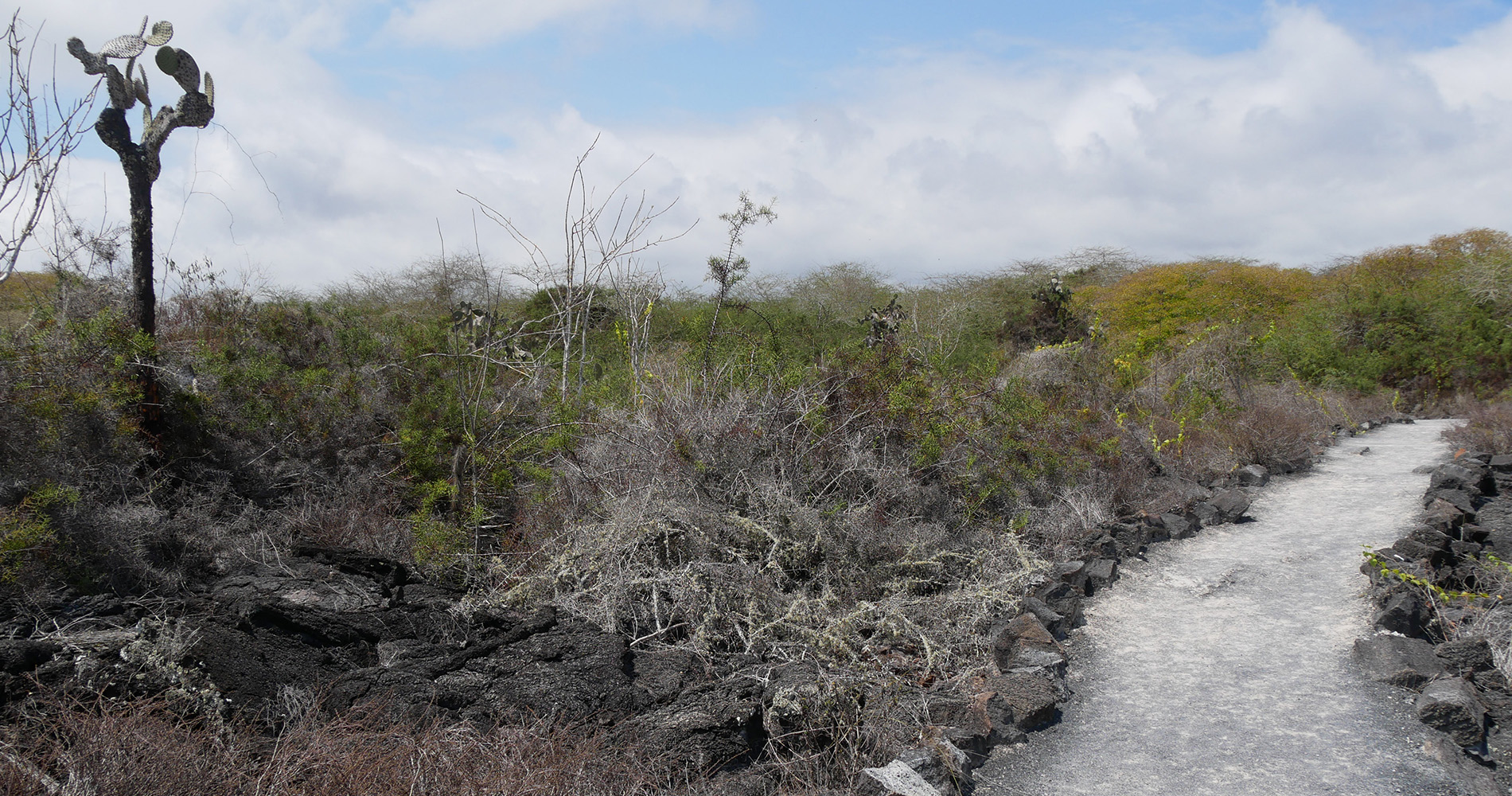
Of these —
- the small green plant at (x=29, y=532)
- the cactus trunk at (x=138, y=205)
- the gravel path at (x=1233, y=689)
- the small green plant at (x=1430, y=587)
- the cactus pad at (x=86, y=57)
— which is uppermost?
the cactus pad at (x=86, y=57)

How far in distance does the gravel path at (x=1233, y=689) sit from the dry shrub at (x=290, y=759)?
1.70 metres

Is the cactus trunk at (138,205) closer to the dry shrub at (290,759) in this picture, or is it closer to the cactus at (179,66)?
the cactus at (179,66)

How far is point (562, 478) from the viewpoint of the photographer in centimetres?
595

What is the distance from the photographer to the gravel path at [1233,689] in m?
3.34

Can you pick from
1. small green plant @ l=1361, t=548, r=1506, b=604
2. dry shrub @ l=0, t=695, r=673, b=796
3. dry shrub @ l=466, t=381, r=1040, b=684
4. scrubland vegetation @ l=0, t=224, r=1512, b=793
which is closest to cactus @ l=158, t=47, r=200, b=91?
scrubland vegetation @ l=0, t=224, r=1512, b=793

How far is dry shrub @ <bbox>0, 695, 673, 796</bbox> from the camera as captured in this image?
2381mm

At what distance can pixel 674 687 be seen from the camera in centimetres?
391

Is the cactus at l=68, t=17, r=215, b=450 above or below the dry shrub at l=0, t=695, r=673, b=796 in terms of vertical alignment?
above

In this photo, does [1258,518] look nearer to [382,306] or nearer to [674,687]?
[674,687]

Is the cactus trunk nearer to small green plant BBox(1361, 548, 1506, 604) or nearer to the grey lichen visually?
the grey lichen

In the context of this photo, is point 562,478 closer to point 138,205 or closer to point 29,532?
point 29,532

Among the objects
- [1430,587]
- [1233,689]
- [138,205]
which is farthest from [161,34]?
[1430,587]

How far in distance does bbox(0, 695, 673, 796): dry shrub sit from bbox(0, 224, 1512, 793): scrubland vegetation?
0.02 meters

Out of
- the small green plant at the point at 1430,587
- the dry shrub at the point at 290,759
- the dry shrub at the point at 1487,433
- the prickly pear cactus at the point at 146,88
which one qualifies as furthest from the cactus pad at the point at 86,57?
the dry shrub at the point at 1487,433
